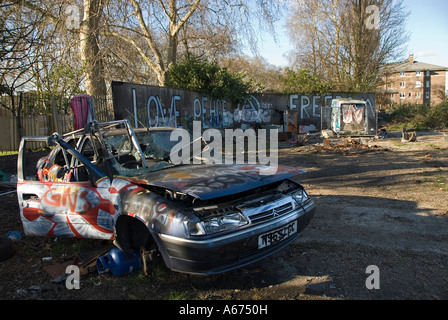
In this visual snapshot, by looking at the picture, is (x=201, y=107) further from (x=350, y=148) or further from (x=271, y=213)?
(x=271, y=213)

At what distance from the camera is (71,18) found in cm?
1044

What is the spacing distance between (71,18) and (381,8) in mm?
29220

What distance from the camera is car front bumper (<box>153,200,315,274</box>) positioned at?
2.63m

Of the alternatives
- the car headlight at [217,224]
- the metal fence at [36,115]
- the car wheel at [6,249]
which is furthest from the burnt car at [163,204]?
the metal fence at [36,115]

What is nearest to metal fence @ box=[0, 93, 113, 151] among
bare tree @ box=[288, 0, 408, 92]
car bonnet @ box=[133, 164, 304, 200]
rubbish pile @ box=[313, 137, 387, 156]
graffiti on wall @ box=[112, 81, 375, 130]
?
graffiti on wall @ box=[112, 81, 375, 130]

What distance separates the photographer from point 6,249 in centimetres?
381

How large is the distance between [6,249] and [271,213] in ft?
10.4

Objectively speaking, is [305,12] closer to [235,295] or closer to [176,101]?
[176,101]

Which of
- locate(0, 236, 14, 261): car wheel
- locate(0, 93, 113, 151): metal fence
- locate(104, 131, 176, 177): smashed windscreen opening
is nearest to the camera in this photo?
locate(104, 131, 176, 177): smashed windscreen opening

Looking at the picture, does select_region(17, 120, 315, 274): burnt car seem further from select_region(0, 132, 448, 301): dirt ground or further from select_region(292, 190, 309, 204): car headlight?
select_region(0, 132, 448, 301): dirt ground

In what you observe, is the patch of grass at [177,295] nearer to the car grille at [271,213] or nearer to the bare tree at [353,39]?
the car grille at [271,213]

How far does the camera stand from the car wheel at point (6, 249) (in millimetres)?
3779

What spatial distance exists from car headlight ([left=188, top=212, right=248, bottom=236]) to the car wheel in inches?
103
